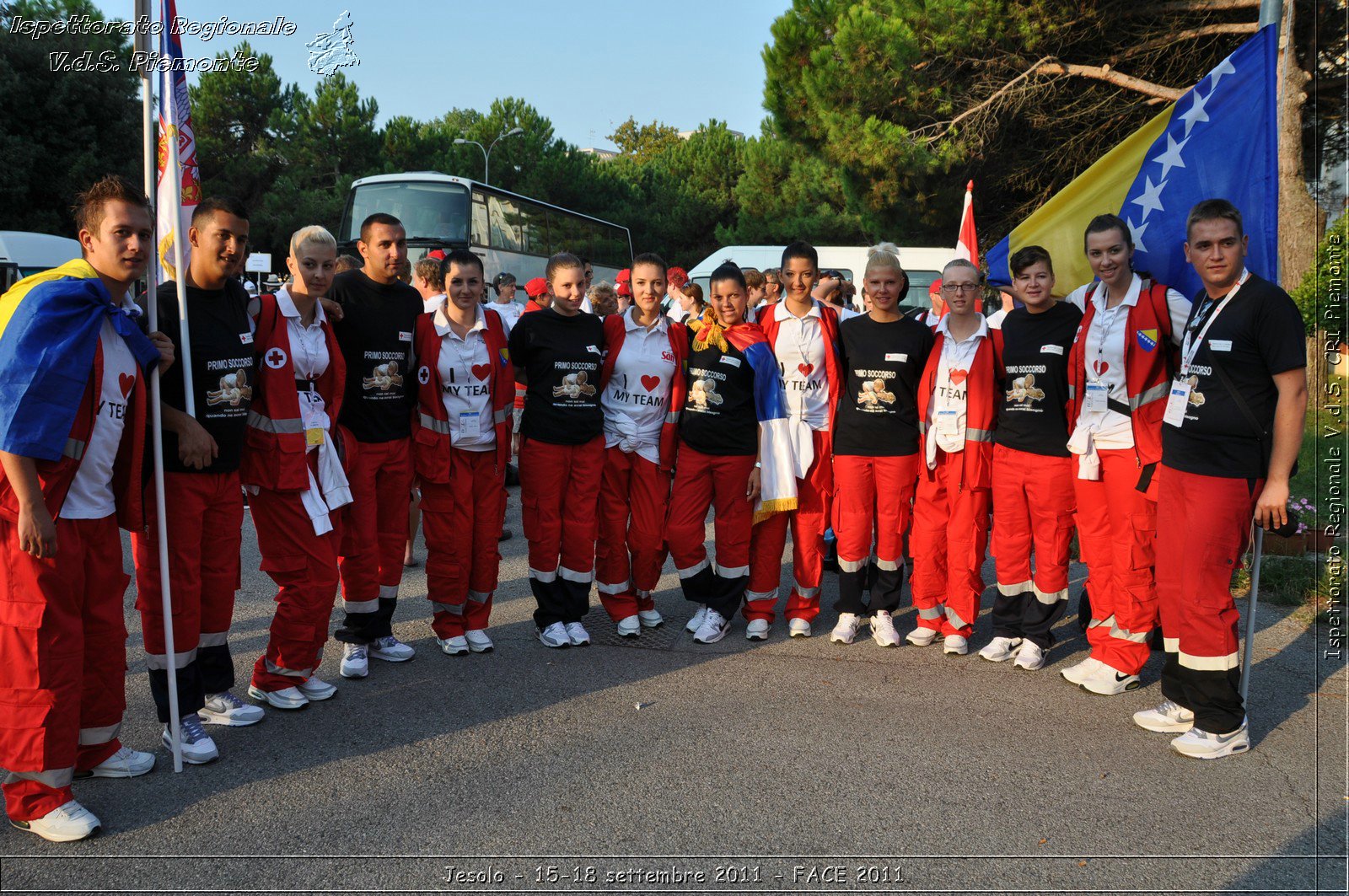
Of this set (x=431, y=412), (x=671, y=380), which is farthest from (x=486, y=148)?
(x=431, y=412)

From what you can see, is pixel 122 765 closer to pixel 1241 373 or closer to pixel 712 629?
pixel 712 629

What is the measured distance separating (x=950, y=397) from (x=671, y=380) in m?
1.62

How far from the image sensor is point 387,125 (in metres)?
42.6

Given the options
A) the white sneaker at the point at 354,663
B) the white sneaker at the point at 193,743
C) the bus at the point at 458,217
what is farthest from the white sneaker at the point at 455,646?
the bus at the point at 458,217

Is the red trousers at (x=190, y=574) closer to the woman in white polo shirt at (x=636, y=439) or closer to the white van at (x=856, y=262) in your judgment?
the woman in white polo shirt at (x=636, y=439)

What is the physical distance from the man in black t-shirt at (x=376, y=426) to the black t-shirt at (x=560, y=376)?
657 mm

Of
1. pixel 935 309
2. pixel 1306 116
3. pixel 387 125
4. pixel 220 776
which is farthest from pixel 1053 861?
pixel 387 125

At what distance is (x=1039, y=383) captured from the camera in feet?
16.4

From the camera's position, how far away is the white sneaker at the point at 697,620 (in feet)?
18.3

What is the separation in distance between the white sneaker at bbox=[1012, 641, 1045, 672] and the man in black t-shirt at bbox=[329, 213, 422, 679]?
337 centimetres

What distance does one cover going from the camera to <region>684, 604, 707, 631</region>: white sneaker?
557cm

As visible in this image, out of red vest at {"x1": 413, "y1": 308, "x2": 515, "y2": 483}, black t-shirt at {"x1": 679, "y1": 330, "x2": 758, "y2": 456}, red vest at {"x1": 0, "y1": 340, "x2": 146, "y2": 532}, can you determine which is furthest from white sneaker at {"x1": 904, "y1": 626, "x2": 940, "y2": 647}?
red vest at {"x1": 0, "y1": 340, "x2": 146, "y2": 532}

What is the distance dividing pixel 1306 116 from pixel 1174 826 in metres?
13.1

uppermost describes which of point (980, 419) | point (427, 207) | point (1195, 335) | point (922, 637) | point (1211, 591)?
point (427, 207)
